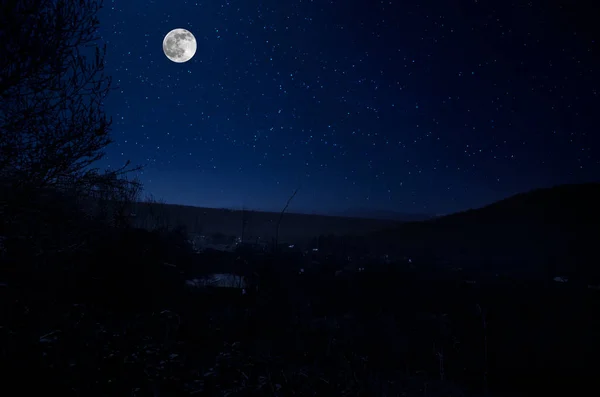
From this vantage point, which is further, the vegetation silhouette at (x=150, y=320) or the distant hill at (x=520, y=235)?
the distant hill at (x=520, y=235)

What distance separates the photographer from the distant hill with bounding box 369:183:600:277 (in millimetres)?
80125

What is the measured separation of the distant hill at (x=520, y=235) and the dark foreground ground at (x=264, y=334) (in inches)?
1417

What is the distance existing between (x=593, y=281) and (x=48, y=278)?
266 ft

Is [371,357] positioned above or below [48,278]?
below

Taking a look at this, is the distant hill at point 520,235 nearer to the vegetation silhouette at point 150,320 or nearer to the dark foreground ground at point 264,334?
the dark foreground ground at point 264,334

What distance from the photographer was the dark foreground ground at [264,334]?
608cm

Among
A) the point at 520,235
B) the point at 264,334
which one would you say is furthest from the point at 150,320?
the point at 520,235

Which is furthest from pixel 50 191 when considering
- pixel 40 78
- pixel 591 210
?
pixel 591 210

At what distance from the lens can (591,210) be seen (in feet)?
323

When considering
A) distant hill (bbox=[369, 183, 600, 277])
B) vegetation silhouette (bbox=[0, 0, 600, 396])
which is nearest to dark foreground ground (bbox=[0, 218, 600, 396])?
vegetation silhouette (bbox=[0, 0, 600, 396])

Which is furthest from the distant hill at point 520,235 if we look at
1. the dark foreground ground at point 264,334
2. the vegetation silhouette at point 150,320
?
the vegetation silhouette at point 150,320

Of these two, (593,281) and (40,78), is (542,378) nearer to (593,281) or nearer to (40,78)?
(40,78)

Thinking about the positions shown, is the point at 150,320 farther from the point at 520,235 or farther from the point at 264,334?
the point at 520,235

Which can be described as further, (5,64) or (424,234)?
(424,234)
